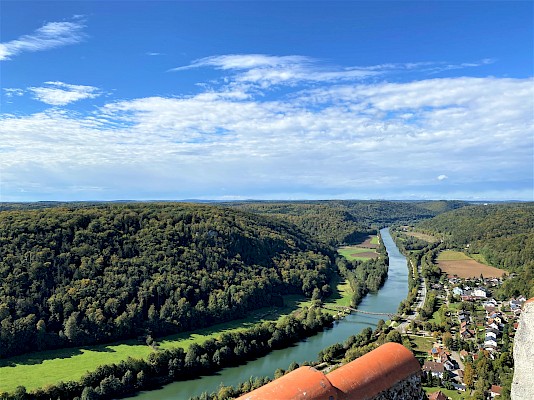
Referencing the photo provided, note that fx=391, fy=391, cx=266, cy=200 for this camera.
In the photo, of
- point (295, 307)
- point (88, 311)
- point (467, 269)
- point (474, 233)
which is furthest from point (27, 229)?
point (474, 233)

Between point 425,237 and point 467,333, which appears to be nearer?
point 467,333

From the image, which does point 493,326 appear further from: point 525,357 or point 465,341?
point 525,357

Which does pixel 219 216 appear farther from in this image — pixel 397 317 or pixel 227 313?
pixel 397 317

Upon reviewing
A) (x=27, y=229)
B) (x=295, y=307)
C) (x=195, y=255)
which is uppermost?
(x=27, y=229)

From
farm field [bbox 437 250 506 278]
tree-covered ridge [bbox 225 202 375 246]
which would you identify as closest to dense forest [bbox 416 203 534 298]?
farm field [bbox 437 250 506 278]

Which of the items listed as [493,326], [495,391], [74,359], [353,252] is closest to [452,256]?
[353,252]

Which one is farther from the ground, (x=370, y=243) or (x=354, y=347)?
(x=370, y=243)

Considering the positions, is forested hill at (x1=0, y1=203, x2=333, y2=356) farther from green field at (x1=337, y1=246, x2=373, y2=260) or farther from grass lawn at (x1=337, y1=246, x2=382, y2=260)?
grass lawn at (x1=337, y1=246, x2=382, y2=260)
